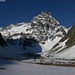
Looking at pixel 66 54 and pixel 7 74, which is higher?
pixel 66 54

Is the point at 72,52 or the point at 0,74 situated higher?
the point at 72,52

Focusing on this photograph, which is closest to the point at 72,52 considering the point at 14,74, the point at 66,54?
the point at 66,54

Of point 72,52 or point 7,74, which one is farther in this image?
point 72,52

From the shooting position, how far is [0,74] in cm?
3959

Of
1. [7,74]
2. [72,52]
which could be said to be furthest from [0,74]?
[72,52]

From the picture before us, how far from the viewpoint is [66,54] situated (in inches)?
7569

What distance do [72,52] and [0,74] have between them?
Result: 15225 cm

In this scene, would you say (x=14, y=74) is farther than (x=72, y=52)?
No

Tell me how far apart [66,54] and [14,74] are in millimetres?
153657

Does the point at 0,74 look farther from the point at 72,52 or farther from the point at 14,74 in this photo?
the point at 72,52

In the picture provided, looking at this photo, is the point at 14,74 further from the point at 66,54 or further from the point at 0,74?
the point at 66,54

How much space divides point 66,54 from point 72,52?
572cm

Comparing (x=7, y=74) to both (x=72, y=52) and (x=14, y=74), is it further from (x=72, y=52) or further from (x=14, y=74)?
(x=72, y=52)

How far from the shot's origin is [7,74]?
4041 cm
